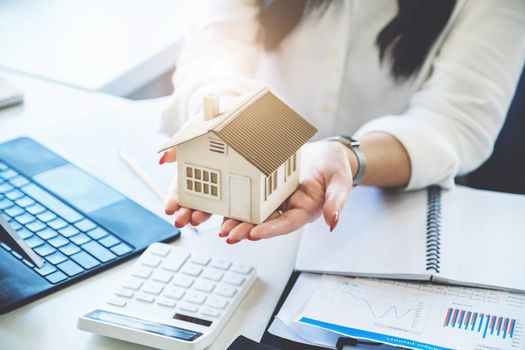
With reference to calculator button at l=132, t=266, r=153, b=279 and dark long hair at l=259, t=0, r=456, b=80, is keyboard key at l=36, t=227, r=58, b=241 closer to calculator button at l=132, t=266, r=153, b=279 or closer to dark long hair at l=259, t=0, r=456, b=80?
calculator button at l=132, t=266, r=153, b=279

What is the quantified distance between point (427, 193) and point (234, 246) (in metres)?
0.30

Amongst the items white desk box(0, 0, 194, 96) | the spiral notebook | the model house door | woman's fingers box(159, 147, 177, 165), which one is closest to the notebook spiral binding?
the spiral notebook

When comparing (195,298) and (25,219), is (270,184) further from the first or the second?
(25,219)

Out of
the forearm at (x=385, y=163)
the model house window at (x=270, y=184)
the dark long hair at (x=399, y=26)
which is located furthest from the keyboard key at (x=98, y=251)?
the dark long hair at (x=399, y=26)

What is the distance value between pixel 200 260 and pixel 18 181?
32 cm

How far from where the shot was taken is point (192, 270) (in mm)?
748

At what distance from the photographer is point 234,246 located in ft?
2.73

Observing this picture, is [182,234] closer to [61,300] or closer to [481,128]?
[61,300]

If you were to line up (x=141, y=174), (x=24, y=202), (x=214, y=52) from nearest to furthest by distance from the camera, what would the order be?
1. (x=24, y=202)
2. (x=141, y=174)
3. (x=214, y=52)

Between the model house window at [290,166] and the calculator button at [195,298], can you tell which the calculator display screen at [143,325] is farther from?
the model house window at [290,166]

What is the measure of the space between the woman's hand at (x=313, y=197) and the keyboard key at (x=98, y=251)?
161 millimetres

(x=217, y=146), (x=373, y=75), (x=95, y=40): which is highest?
(x=217, y=146)

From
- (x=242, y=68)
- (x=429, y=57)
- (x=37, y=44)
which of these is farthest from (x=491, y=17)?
(x=37, y=44)

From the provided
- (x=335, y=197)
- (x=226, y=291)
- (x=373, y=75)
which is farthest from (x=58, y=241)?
(x=373, y=75)
